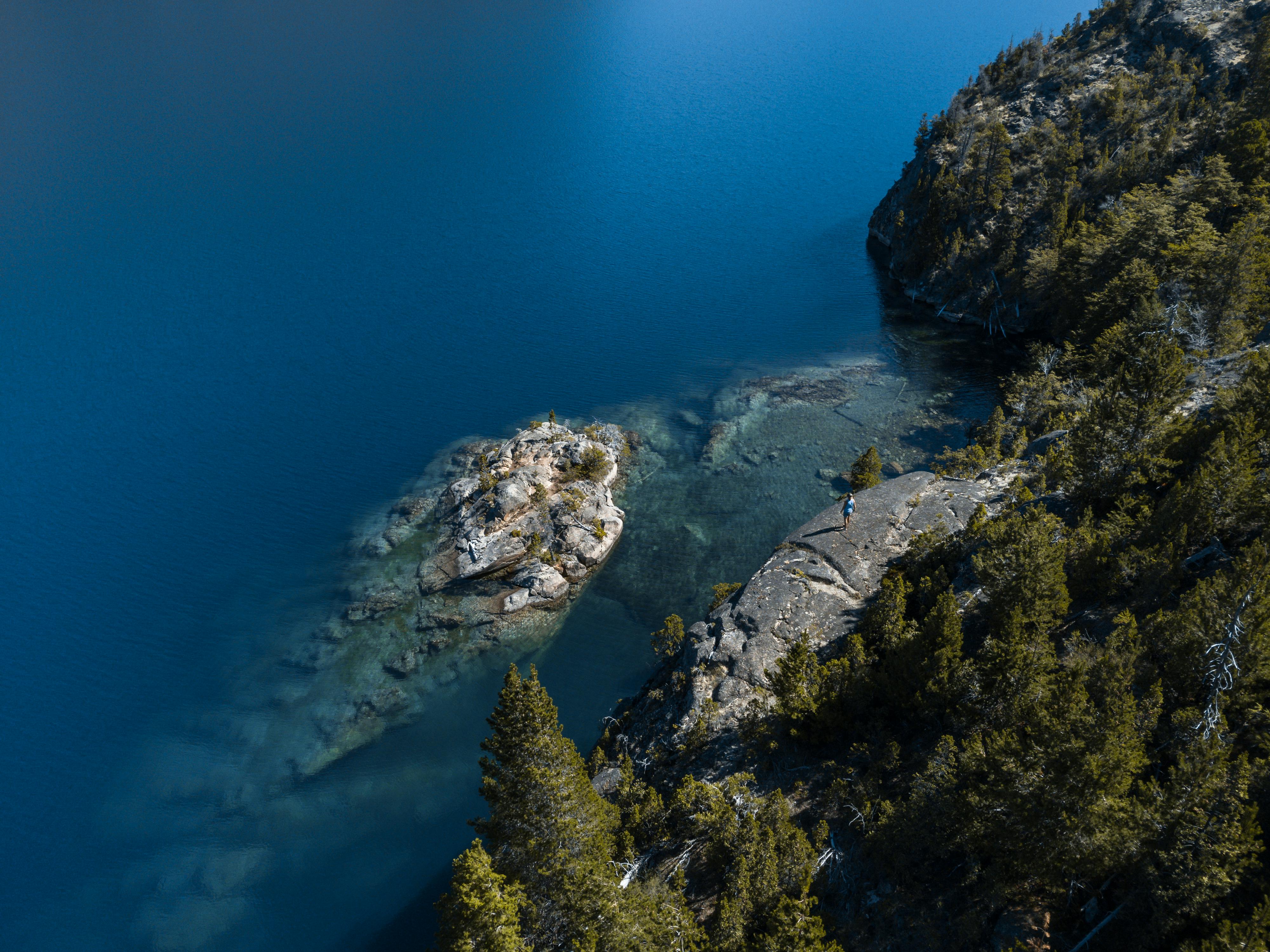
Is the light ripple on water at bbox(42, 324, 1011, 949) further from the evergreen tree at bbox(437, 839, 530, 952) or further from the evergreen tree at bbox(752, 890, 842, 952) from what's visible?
the evergreen tree at bbox(752, 890, 842, 952)

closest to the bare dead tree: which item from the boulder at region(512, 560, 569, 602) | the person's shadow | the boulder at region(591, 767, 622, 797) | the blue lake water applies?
the person's shadow

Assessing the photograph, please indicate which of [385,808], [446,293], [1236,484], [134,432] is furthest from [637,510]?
[134,432]

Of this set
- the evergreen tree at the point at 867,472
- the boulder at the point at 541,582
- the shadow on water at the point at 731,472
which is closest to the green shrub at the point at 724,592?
the shadow on water at the point at 731,472

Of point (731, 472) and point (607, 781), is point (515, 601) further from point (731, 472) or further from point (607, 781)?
point (731, 472)

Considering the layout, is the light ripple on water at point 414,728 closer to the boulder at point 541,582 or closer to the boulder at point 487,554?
the boulder at point 541,582

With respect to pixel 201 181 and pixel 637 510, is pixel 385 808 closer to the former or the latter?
pixel 637 510

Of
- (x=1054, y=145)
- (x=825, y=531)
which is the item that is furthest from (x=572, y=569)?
(x=1054, y=145)
